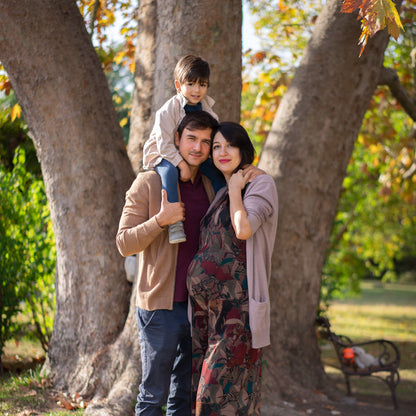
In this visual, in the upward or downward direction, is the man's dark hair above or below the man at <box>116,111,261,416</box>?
above

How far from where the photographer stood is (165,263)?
2.98 metres

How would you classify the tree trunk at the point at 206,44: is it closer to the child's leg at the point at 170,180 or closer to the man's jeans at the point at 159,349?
the child's leg at the point at 170,180

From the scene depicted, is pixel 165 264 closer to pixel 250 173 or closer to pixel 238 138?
pixel 250 173

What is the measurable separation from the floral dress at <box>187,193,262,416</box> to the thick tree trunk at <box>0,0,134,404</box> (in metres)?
1.78

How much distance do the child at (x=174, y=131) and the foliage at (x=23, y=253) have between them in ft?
9.77

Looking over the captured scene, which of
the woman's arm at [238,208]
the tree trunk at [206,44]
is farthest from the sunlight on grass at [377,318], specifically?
the woman's arm at [238,208]

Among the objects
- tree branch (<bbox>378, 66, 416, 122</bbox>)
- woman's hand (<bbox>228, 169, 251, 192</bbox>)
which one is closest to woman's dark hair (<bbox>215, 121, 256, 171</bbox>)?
woman's hand (<bbox>228, 169, 251, 192</bbox>)

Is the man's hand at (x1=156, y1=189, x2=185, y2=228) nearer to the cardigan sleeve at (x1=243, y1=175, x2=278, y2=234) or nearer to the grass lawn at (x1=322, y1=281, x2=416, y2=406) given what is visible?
the cardigan sleeve at (x1=243, y1=175, x2=278, y2=234)

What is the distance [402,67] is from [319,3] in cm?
223

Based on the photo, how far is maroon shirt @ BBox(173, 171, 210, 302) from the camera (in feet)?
9.81

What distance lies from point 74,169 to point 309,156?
7.19 feet

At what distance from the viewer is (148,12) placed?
506cm

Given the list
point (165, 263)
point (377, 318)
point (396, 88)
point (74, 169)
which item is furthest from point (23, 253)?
point (377, 318)

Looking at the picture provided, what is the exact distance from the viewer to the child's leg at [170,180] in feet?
9.75
